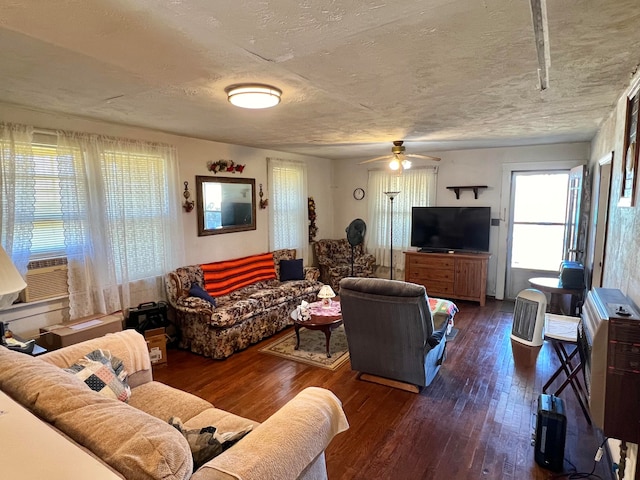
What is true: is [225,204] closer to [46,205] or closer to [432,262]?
[46,205]

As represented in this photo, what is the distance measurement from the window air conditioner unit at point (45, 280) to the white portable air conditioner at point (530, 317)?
15.3 ft

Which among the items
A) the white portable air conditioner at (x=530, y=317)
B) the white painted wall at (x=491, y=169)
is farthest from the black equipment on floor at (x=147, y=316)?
the white painted wall at (x=491, y=169)

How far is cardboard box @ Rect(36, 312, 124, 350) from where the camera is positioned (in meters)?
3.00

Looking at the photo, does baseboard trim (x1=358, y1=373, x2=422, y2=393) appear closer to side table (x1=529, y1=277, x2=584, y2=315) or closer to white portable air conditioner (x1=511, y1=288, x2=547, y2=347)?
white portable air conditioner (x1=511, y1=288, x2=547, y2=347)

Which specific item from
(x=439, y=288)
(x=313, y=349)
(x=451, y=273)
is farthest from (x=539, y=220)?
(x=313, y=349)

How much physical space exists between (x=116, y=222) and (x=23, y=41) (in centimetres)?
223

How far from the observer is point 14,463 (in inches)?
37.7

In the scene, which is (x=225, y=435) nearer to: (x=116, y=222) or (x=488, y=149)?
(x=116, y=222)

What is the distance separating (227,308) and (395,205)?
12.3 ft

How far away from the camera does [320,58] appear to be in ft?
6.07

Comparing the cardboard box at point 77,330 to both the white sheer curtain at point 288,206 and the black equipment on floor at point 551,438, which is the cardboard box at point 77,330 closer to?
the white sheer curtain at point 288,206

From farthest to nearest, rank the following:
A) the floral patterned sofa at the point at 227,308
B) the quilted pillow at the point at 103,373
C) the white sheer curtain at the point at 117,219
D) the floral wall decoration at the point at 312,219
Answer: the floral wall decoration at the point at 312,219 < the floral patterned sofa at the point at 227,308 < the white sheer curtain at the point at 117,219 < the quilted pillow at the point at 103,373

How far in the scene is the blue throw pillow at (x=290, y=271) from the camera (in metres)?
5.26

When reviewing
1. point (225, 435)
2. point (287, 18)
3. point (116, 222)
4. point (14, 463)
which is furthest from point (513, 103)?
point (116, 222)
